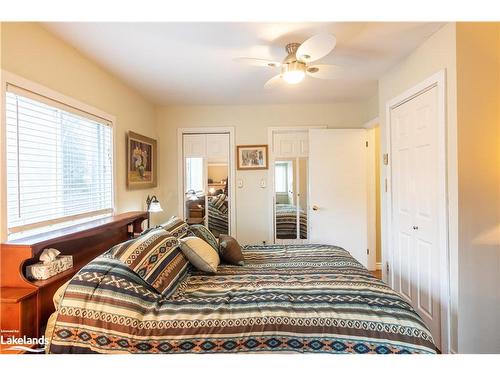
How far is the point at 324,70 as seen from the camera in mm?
2006

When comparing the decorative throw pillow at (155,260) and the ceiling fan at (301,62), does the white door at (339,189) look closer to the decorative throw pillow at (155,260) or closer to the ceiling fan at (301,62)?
the ceiling fan at (301,62)

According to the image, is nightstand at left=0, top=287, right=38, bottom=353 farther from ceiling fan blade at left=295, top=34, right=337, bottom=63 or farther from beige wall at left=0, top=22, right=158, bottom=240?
ceiling fan blade at left=295, top=34, right=337, bottom=63

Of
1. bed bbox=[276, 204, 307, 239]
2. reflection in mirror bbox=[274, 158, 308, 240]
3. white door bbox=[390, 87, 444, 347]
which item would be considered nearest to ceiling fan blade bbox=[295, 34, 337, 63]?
white door bbox=[390, 87, 444, 347]

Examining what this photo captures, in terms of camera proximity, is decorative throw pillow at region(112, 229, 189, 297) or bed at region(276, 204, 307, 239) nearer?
decorative throw pillow at region(112, 229, 189, 297)

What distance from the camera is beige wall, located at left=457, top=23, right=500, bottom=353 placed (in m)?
1.69

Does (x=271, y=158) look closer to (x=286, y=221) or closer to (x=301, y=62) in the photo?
(x=286, y=221)

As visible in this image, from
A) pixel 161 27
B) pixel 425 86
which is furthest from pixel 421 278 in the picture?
pixel 161 27

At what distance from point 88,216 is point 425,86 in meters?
2.97

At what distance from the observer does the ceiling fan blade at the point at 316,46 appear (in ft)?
5.02

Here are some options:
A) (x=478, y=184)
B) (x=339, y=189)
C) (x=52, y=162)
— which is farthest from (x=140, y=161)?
(x=478, y=184)

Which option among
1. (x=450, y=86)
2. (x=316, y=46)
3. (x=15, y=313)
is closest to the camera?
(x=15, y=313)

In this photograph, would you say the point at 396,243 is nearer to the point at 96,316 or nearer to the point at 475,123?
the point at 475,123

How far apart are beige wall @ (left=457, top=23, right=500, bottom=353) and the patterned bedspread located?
0.76m

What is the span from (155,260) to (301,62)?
5.56 feet
